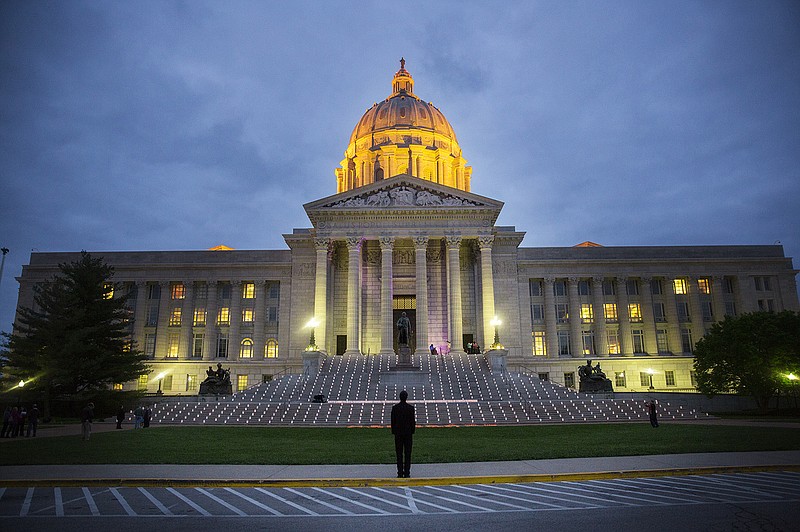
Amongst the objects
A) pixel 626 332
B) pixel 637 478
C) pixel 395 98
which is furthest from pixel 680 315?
pixel 637 478

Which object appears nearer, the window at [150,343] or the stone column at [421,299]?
the stone column at [421,299]

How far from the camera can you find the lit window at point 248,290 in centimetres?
6600

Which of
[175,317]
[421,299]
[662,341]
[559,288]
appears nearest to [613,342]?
[662,341]

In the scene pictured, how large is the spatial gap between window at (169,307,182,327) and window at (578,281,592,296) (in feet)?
158

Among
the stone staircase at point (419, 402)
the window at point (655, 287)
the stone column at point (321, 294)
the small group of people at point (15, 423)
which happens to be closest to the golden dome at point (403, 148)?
the stone column at point (321, 294)

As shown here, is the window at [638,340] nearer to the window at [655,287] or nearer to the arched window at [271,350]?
the window at [655,287]

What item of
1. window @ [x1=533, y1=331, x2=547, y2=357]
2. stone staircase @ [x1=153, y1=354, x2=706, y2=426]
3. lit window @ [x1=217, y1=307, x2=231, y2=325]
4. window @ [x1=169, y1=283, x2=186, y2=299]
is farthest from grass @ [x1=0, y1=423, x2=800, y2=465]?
window @ [x1=169, y1=283, x2=186, y2=299]

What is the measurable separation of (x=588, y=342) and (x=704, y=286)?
1590cm

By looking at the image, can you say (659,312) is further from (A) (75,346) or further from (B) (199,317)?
(A) (75,346)

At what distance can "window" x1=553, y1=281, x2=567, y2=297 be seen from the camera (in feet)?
217

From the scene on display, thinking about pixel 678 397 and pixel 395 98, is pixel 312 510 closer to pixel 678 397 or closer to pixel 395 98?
pixel 678 397

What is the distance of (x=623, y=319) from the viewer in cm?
6456

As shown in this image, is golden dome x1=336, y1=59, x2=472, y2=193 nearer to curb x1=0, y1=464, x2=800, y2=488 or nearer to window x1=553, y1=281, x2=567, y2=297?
window x1=553, y1=281, x2=567, y2=297

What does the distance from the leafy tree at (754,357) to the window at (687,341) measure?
19.1 meters
